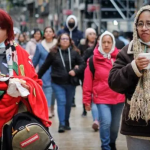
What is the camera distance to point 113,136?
785cm

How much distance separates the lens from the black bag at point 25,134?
428 centimetres

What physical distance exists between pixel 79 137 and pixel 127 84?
498 cm

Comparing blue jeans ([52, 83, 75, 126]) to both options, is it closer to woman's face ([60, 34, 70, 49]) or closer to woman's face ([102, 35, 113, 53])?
woman's face ([60, 34, 70, 49])

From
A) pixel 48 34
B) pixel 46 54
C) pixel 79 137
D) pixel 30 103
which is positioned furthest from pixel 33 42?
pixel 30 103

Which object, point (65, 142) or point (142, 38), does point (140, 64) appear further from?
point (65, 142)

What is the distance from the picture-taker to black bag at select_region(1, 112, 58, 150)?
4.28 m

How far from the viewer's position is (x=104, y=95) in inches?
301

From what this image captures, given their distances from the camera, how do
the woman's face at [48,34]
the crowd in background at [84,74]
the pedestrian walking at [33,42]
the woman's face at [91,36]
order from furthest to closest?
the pedestrian walking at [33,42]
the woman's face at [91,36]
the woman's face at [48,34]
the crowd in background at [84,74]

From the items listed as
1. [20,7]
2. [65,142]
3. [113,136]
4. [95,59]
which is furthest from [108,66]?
[20,7]

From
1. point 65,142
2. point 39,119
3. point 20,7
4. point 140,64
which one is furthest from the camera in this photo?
point 20,7

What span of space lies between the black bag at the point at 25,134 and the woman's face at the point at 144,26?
1088 millimetres

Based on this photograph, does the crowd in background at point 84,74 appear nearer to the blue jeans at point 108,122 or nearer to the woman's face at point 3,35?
the blue jeans at point 108,122

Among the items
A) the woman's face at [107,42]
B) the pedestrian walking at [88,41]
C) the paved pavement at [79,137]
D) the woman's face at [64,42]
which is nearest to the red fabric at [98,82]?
the woman's face at [107,42]

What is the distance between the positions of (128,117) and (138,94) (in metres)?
0.23
